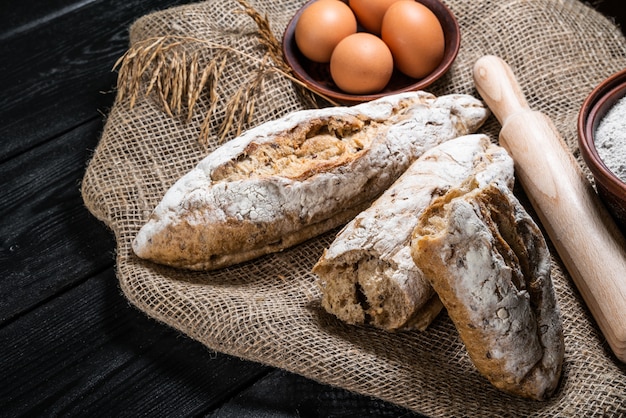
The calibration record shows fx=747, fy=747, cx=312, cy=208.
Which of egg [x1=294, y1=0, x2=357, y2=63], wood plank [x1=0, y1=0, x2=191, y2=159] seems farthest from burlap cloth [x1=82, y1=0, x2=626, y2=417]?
wood plank [x1=0, y1=0, x2=191, y2=159]

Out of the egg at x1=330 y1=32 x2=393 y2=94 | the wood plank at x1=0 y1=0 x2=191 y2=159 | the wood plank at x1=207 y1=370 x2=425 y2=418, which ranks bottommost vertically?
the wood plank at x1=207 y1=370 x2=425 y2=418

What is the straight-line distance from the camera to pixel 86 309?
197cm

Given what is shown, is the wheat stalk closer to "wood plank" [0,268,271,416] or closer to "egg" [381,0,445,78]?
"egg" [381,0,445,78]

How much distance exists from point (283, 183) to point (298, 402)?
523 millimetres

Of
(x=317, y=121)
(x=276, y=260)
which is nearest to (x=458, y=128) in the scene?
(x=317, y=121)

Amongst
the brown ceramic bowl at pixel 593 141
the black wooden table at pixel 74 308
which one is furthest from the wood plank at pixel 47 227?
the brown ceramic bowl at pixel 593 141

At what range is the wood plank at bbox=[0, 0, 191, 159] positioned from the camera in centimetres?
245

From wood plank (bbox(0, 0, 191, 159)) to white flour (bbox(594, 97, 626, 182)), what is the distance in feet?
5.10

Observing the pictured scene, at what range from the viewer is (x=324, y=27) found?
2.22 m

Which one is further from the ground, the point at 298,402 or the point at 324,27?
the point at 324,27

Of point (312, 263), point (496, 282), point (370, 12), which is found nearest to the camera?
point (496, 282)

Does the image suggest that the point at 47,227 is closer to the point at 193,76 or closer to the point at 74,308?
the point at 74,308

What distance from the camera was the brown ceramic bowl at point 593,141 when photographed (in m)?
1.73

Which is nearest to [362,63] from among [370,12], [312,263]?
[370,12]
